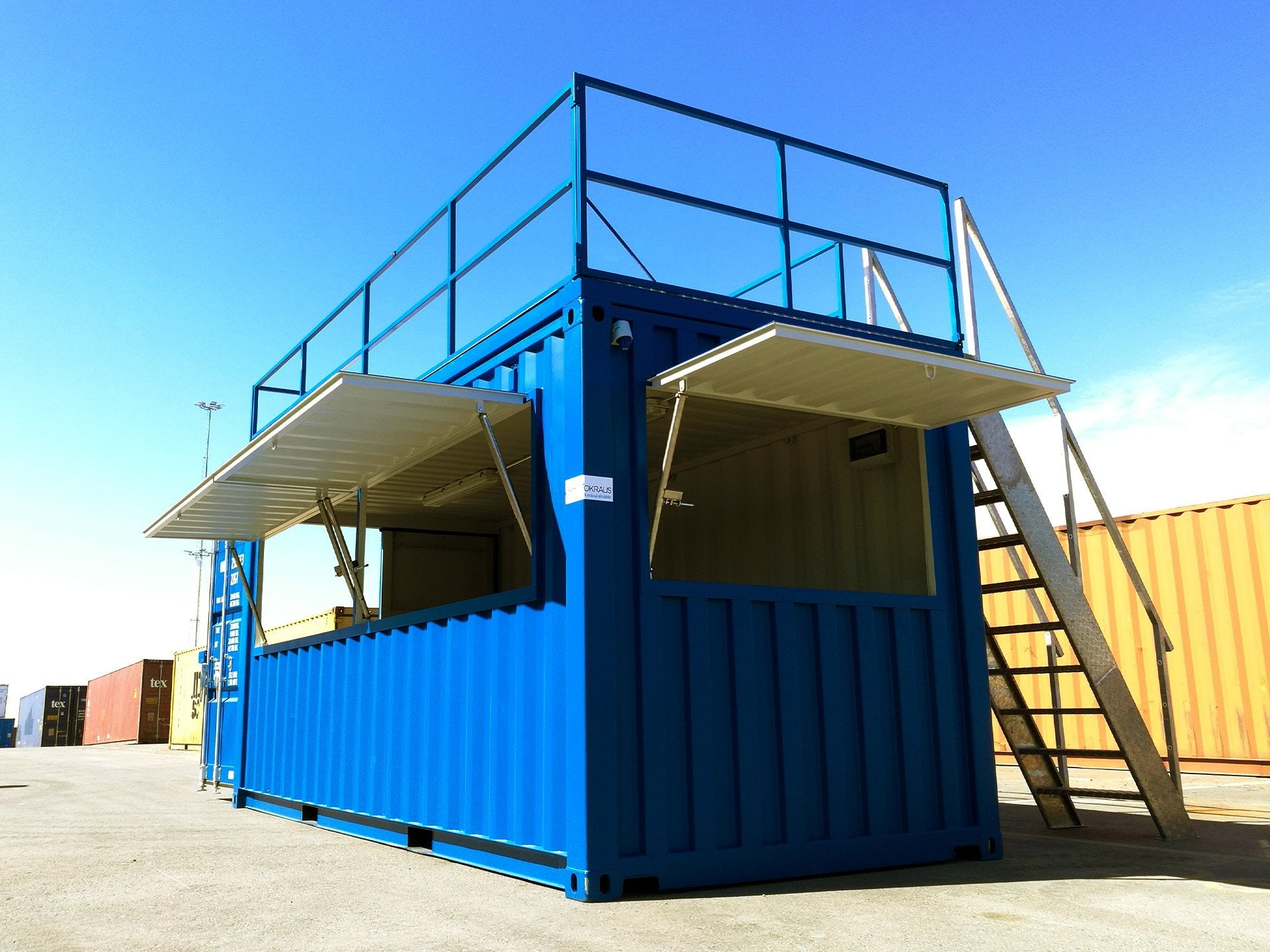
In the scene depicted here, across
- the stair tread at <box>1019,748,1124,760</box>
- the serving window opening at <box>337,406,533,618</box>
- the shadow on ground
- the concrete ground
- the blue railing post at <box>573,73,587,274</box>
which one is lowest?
the shadow on ground

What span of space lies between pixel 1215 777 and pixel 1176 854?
26.6 feet

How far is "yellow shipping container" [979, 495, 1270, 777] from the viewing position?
14.6 m

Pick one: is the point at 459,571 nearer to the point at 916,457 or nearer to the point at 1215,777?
the point at 916,457

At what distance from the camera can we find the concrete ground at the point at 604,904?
5.20 metres

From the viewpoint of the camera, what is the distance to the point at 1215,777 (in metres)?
14.7

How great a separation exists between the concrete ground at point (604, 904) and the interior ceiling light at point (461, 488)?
3582 mm

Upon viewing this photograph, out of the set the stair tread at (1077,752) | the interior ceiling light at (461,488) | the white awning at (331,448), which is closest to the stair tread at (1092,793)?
the stair tread at (1077,752)

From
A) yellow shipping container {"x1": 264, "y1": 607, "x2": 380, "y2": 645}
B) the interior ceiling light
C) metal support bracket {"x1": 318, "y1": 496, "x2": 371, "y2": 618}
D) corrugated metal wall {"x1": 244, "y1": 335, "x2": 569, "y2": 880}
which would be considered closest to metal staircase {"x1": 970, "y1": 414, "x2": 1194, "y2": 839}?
corrugated metal wall {"x1": 244, "y1": 335, "x2": 569, "y2": 880}

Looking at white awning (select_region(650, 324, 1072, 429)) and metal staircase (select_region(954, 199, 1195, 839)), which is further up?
white awning (select_region(650, 324, 1072, 429))

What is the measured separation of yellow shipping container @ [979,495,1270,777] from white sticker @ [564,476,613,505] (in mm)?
11212

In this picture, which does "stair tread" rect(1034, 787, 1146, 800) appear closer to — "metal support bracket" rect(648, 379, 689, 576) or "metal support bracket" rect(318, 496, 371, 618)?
"metal support bracket" rect(648, 379, 689, 576)

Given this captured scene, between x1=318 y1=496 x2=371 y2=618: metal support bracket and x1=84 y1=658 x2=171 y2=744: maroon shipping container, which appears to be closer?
x1=318 y1=496 x2=371 y2=618: metal support bracket

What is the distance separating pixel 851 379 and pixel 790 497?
285cm

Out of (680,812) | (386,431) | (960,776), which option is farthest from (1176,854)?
(386,431)
